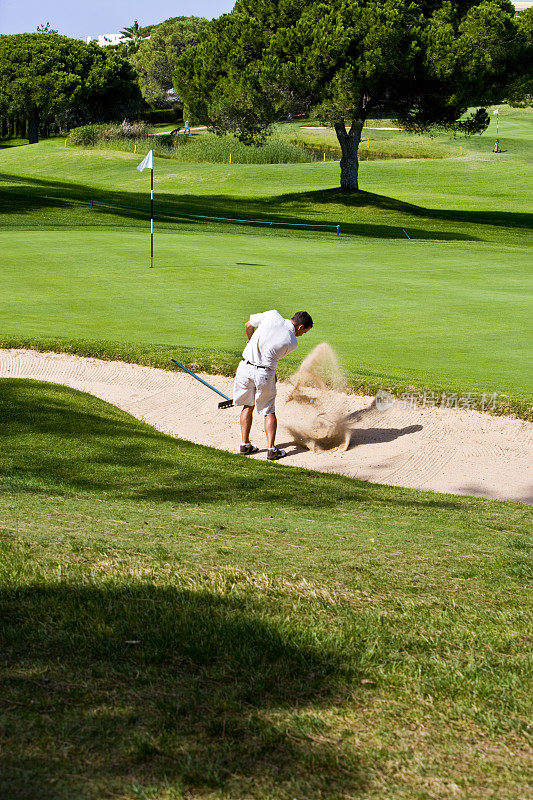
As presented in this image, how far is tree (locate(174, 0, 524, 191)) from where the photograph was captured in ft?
119

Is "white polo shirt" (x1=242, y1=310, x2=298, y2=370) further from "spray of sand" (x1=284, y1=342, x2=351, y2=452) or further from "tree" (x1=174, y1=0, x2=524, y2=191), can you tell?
"tree" (x1=174, y1=0, x2=524, y2=191)

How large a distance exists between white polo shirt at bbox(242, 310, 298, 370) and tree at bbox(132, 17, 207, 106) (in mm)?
97918

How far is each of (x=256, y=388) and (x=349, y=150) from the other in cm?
3336

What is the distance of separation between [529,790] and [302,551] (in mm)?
2820

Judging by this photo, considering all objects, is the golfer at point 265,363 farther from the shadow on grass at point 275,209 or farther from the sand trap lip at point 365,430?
the shadow on grass at point 275,209

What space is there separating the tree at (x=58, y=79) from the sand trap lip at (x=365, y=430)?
223 ft

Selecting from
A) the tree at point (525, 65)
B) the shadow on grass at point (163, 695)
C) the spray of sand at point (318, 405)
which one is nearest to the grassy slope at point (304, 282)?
the spray of sand at point (318, 405)

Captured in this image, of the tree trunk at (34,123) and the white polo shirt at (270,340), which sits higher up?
the tree trunk at (34,123)

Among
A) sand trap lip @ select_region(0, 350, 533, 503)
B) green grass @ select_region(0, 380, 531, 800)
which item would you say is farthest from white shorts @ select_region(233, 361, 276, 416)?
green grass @ select_region(0, 380, 531, 800)

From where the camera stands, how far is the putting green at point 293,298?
12.9 m

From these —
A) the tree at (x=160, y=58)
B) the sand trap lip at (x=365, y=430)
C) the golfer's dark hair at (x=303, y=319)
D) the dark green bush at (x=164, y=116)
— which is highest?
the tree at (x=160, y=58)

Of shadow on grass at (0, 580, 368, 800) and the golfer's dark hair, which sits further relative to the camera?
the golfer's dark hair

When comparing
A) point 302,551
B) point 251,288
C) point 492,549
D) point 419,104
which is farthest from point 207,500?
point 419,104

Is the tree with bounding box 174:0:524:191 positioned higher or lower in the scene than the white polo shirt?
higher
